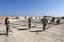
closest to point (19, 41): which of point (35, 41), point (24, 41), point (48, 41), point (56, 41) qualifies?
point (24, 41)

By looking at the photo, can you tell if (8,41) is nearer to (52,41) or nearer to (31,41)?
(31,41)

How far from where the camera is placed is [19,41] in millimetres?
10102

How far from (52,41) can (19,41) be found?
2775mm

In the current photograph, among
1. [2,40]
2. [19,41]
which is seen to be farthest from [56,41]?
[2,40]

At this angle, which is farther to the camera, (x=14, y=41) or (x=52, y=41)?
(x=14, y=41)

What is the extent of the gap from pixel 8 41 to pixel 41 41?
2.85m

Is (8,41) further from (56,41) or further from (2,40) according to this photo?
(56,41)

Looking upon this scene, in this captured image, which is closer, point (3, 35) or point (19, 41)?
point (19, 41)

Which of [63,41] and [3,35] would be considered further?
[3,35]

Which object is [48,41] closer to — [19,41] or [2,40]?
[19,41]

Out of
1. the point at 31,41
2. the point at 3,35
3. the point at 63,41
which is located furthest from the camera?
the point at 3,35

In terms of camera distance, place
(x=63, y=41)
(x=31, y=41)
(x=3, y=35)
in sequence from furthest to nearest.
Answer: (x=3, y=35), (x=31, y=41), (x=63, y=41)

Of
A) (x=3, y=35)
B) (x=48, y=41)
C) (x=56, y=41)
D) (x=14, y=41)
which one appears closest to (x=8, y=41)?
(x=14, y=41)

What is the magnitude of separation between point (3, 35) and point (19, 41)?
2.80 metres
